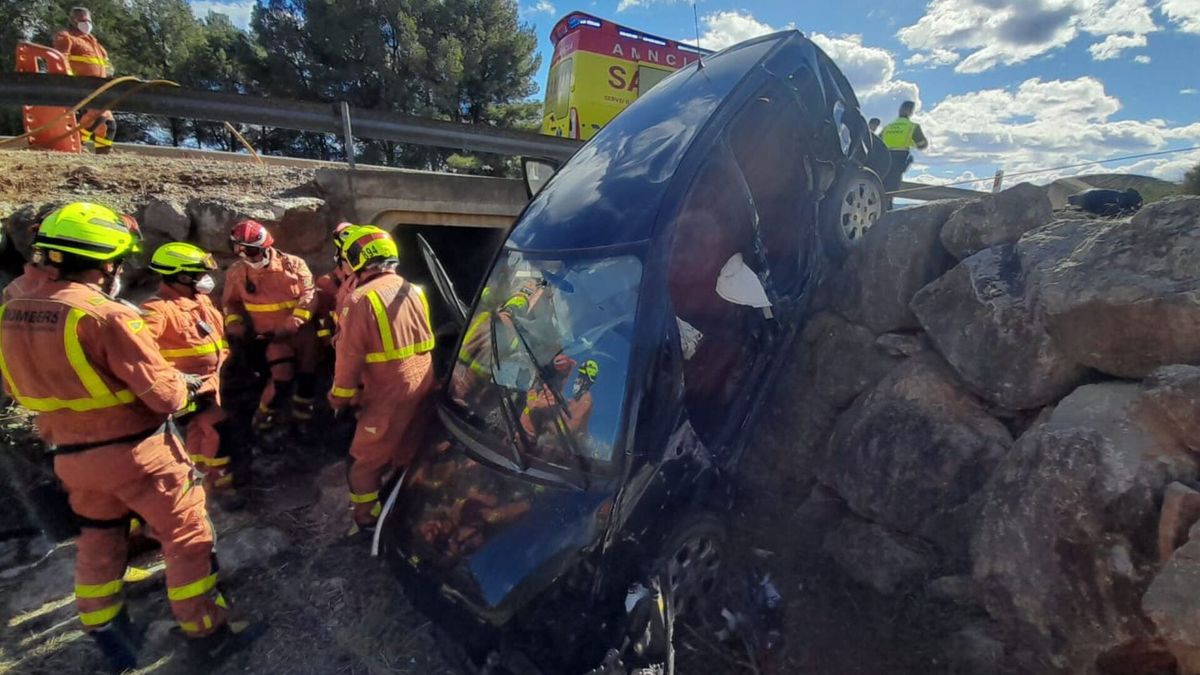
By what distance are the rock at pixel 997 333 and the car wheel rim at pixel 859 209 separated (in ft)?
2.29

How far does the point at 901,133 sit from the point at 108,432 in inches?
282

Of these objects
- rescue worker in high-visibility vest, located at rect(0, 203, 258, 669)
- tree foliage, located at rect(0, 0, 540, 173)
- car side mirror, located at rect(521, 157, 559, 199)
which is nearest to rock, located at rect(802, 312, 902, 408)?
car side mirror, located at rect(521, 157, 559, 199)

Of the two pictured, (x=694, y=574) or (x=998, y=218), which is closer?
(x=694, y=574)

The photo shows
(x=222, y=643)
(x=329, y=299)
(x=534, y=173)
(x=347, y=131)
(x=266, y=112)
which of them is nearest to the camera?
(x=222, y=643)

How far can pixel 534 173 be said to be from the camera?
12.4 ft

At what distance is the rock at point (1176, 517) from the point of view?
5.86 ft

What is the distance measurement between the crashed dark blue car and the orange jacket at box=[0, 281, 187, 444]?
118 centimetres

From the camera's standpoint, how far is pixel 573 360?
7.63 feet

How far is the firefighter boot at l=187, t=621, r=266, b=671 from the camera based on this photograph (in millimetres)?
2730

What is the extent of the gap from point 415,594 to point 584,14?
32.4 feet

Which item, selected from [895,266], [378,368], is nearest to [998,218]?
[895,266]

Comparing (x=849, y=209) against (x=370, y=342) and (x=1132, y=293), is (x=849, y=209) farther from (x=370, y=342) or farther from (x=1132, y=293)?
(x=370, y=342)

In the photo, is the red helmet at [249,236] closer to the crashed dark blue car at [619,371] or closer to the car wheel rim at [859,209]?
the crashed dark blue car at [619,371]

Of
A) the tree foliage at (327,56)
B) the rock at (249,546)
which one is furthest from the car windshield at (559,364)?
the tree foliage at (327,56)
